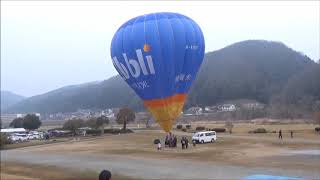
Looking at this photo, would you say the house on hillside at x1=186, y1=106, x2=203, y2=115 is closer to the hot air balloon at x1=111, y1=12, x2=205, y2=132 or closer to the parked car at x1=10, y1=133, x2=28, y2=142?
the parked car at x1=10, y1=133, x2=28, y2=142

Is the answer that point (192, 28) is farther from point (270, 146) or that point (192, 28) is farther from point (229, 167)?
point (270, 146)

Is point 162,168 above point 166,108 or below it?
below

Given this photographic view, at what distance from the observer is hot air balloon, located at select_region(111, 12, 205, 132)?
26875 millimetres

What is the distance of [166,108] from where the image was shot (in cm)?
2794

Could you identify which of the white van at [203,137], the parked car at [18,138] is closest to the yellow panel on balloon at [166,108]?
the white van at [203,137]

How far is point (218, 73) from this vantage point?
19275 cm

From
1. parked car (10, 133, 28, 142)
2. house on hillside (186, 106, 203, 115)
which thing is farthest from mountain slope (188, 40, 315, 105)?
parked car (10, 133, 28, 142)

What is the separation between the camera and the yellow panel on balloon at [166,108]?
91.6 feet

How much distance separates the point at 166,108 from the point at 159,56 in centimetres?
294

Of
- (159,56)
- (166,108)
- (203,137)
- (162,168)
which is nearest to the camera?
(159,56)

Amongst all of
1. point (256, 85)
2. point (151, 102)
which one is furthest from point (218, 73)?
point (151, 102)

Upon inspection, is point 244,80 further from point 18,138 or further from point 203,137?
point 203,137

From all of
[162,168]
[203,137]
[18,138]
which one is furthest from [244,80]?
[162,168]

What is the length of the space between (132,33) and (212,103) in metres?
154
